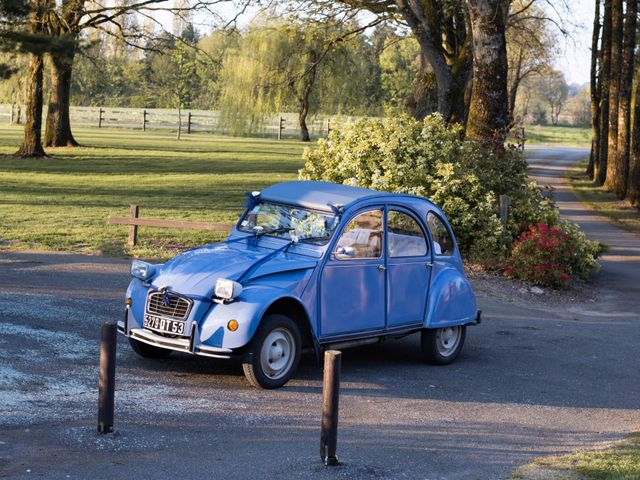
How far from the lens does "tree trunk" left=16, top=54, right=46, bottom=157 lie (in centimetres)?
3984

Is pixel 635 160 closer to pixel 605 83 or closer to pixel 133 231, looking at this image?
pixel 605 83

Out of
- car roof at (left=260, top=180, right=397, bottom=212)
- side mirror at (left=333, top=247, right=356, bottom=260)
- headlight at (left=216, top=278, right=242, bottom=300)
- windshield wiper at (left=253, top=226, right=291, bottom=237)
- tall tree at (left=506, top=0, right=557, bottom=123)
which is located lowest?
headlight at (left=216, top=278, right=242, bottom=300)

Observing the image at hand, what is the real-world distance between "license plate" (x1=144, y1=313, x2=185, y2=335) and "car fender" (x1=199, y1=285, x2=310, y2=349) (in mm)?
223

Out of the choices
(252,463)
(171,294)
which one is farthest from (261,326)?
(252,463)

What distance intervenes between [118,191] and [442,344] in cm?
2013

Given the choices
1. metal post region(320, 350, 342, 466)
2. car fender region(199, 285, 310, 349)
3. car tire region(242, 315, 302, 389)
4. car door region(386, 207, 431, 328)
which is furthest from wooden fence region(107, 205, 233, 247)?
metal post region(320, 350, 342, 466)

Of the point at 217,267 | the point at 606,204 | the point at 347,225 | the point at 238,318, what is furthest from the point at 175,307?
the point at 606,204

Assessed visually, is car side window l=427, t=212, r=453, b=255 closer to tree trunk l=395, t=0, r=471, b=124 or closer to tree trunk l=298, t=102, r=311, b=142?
tree trunk l=395, t=0, r=471, b=124

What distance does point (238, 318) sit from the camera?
8.28 m

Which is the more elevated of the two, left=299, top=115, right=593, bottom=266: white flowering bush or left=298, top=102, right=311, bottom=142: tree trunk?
left=298, top=102, right=311, bottom=142: tree trunk

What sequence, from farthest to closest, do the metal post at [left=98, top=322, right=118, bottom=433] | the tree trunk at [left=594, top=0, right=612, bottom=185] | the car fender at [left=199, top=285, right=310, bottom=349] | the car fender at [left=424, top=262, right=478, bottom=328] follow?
the tree trunk at [left=594, top=0, right=612, bottom=185] → the car fender at [left=424, top=262, right=478, bottom=328] → the car fender at [left=199, top=285, right=310, bottom=349] → the metal post at [left=98, top=322, right=118, bottom=433]

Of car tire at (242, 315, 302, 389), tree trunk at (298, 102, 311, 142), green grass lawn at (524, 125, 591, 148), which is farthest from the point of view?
green grass lawn at (524, 125, 591, 148)

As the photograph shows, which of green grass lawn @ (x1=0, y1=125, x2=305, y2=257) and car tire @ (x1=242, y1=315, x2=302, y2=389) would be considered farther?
green grass lawn @ (x1=0, y1=125, x2=305, y2=257)

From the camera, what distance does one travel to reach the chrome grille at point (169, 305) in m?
8.51
